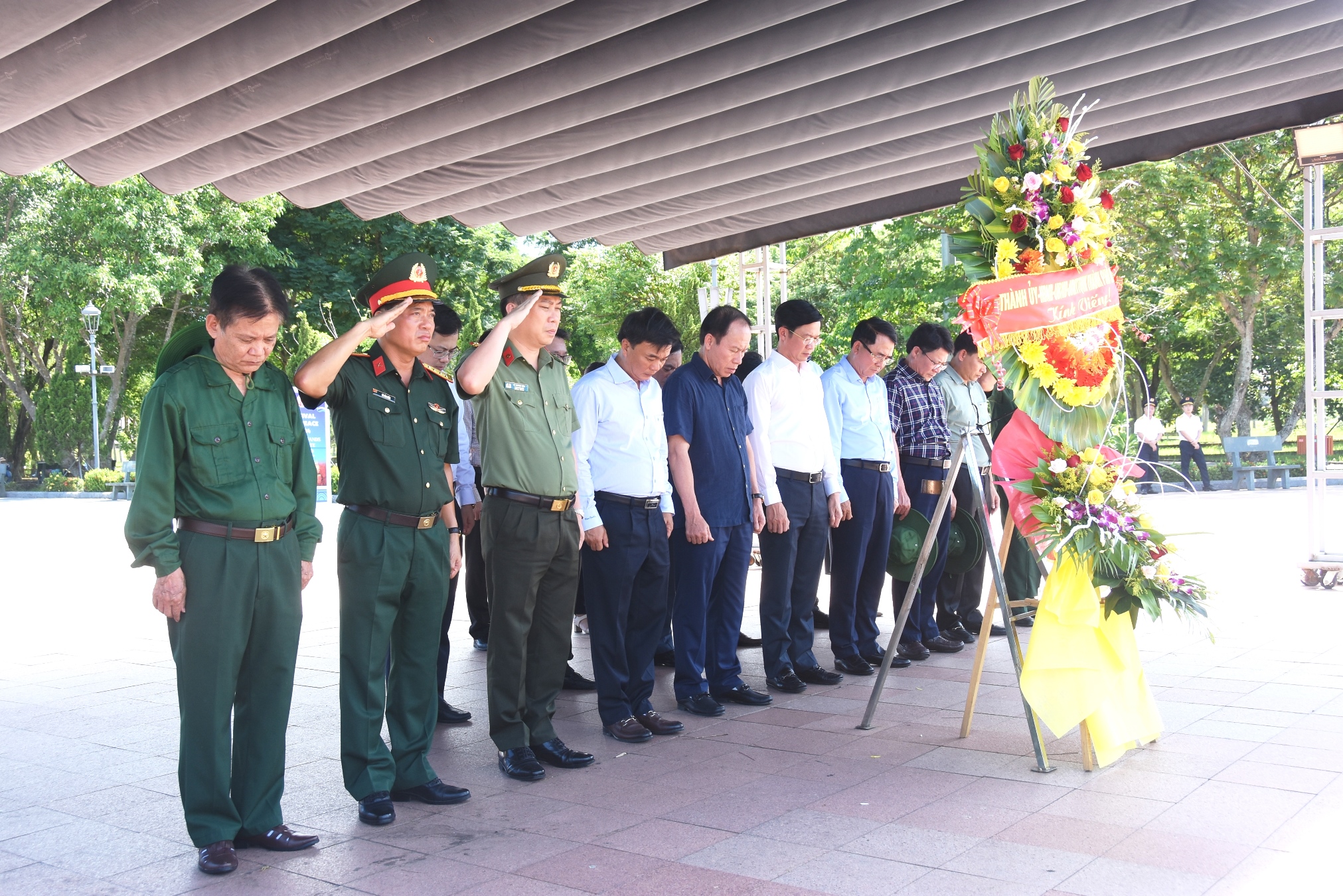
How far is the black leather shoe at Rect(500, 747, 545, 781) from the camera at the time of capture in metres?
4.41

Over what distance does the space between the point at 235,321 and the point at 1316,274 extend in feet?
26.2

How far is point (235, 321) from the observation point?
11.6 feet

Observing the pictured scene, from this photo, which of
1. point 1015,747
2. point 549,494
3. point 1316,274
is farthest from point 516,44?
point 1316,274

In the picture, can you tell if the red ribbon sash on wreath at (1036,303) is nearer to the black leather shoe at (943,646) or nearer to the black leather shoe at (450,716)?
the black leather shoe at (943,646)

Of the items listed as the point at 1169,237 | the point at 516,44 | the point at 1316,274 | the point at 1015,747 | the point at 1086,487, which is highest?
the point at 1169,237

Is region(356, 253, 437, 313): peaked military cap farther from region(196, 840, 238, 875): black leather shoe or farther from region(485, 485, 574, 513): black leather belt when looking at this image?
region(196, 840, 238, 875): black leather shoe

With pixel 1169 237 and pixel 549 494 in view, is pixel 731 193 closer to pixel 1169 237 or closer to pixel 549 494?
pixel 549 494

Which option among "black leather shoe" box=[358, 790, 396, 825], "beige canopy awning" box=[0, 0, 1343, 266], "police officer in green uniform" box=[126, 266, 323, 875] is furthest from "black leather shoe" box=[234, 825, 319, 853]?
"beige canopy awning" box=[0, 0, 1343, 266]

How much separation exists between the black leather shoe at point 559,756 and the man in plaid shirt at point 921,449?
2583mm

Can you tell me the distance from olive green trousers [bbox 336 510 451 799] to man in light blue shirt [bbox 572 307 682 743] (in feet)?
3.09

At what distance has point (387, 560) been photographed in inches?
156

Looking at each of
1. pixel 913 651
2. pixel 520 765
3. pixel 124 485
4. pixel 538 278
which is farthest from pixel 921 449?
pixel 124 485

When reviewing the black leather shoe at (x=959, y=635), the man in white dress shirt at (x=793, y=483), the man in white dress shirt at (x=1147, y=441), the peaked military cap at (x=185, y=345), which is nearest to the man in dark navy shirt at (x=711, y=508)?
the man in white dress shirt at (x=793, y=483)

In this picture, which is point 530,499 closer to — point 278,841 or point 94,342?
point 278,841
